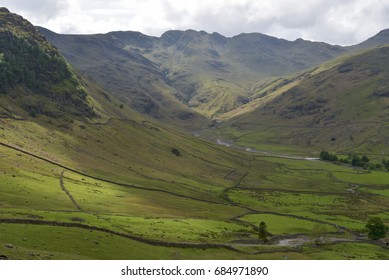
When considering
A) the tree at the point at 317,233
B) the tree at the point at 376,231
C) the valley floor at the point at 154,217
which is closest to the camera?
the valley floor at the point at 154,217

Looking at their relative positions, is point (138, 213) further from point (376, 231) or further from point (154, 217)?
point (376, 231)

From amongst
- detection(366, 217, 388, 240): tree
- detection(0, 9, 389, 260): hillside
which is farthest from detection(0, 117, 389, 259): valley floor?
detection(366, 217, 388, 240): tree

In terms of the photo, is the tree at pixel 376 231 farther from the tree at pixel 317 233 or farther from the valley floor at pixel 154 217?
the tree at pixel 317 233

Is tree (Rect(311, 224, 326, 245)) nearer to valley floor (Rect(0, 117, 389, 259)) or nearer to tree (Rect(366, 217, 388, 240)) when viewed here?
valley floor (Rect(0, 117, 389, 259))

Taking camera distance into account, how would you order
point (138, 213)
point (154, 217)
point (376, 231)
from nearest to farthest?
point (154, 217) < point (138, 213) < point (376, 231)

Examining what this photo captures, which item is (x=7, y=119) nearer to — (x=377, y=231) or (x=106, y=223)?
(x=106, y=223)

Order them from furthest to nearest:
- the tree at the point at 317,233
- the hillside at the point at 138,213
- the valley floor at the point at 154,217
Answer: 1. the tree at the point at 317,233
2. the hillside at the point at 138,213
3. the valley floor at the point at 154,217

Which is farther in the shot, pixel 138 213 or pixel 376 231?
pixel 376 231

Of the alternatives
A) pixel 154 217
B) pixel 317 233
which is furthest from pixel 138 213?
pixel 317 233

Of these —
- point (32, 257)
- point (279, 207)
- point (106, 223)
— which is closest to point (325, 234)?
point (279, 207)

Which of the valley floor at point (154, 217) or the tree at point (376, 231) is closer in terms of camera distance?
the valley floor at point (154, 217)

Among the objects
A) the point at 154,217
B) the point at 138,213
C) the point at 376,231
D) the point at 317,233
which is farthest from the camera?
the point at 376,231

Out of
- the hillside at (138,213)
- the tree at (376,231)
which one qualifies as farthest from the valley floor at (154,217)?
the tree at (376,231)

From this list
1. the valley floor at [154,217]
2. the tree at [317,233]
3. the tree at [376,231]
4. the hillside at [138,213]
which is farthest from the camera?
the tree at [376,231]
